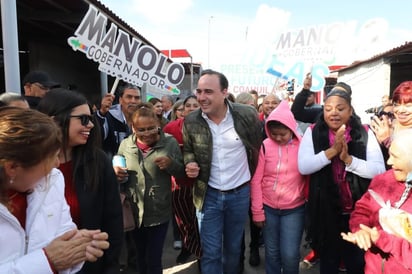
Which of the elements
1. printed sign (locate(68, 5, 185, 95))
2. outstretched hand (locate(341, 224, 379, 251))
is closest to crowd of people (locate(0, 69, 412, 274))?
outstretched hand (locate(341, 224, 379, 251))

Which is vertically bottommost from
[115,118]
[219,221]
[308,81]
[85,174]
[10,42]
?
[219,221]

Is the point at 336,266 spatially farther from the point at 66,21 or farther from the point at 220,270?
the point at 66,21

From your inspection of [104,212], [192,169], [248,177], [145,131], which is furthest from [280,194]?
[104,212]

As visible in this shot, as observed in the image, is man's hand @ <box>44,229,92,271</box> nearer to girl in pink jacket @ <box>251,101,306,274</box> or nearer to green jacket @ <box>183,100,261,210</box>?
green jacket @ <box>183,100,261,210</box>

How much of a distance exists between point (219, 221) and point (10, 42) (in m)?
2.41

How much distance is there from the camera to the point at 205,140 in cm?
251

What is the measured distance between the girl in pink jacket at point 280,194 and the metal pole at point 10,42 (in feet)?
7.55

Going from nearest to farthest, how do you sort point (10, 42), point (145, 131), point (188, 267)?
point (145, 131) → point (10, 42) → point (188, 267)

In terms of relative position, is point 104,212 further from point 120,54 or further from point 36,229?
point 120,54

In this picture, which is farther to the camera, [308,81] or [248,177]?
[308,81]

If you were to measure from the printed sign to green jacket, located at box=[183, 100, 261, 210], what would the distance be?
1399 mm

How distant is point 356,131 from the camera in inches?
93.8

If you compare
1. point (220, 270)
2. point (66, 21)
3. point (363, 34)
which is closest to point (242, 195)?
point (220, 270)

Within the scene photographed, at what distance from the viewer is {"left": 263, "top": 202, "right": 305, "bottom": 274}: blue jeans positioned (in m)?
2.47
